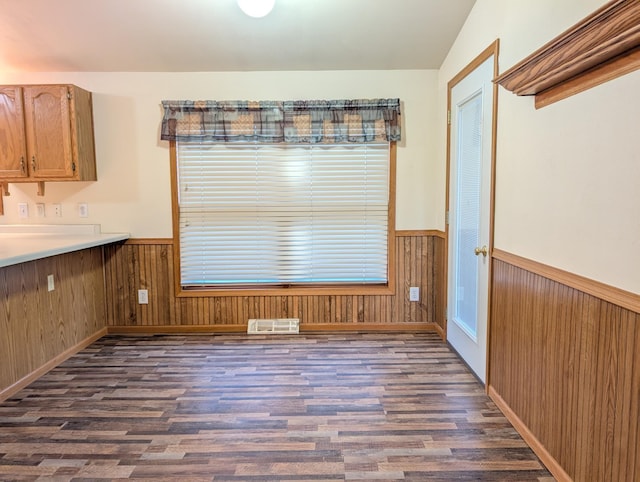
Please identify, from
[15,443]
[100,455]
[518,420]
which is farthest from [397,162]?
[15,443]

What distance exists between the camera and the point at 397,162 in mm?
3529

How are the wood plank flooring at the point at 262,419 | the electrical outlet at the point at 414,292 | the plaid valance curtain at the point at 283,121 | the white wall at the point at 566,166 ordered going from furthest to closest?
the electrical outlet at the point at 414,292
the plaid valance curtain at the point at 283,121
the wood plank flooring at the point at 262,419
the white wall at the point at 566,166

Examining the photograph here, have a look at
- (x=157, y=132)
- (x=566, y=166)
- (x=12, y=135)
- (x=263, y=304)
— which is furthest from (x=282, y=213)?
(x=566, y=166)

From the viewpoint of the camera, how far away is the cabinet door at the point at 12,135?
314cm

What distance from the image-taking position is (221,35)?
9.80 ft

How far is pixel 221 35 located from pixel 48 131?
1.57m

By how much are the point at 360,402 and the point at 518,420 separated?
85 centimetres

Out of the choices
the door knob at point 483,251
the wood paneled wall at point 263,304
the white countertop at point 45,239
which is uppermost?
the white countertop at point 45,239

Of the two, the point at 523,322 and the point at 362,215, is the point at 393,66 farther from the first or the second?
the point at 523,322

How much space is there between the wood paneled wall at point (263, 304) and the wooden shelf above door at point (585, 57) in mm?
1947

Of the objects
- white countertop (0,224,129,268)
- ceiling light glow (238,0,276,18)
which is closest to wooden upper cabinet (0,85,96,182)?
white countertop (0,224,129,268)

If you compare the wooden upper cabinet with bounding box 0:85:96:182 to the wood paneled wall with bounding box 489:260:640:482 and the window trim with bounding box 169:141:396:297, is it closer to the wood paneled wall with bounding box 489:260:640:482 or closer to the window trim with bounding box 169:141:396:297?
the window trim with bounding box 169:141:396:297

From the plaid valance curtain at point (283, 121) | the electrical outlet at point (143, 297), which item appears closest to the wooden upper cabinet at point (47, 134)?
the plaid valance curtain at point (283, 121)

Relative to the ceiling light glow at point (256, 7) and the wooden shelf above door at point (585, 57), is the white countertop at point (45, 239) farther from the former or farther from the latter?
the wooden shelf above door at point (585, 57)
